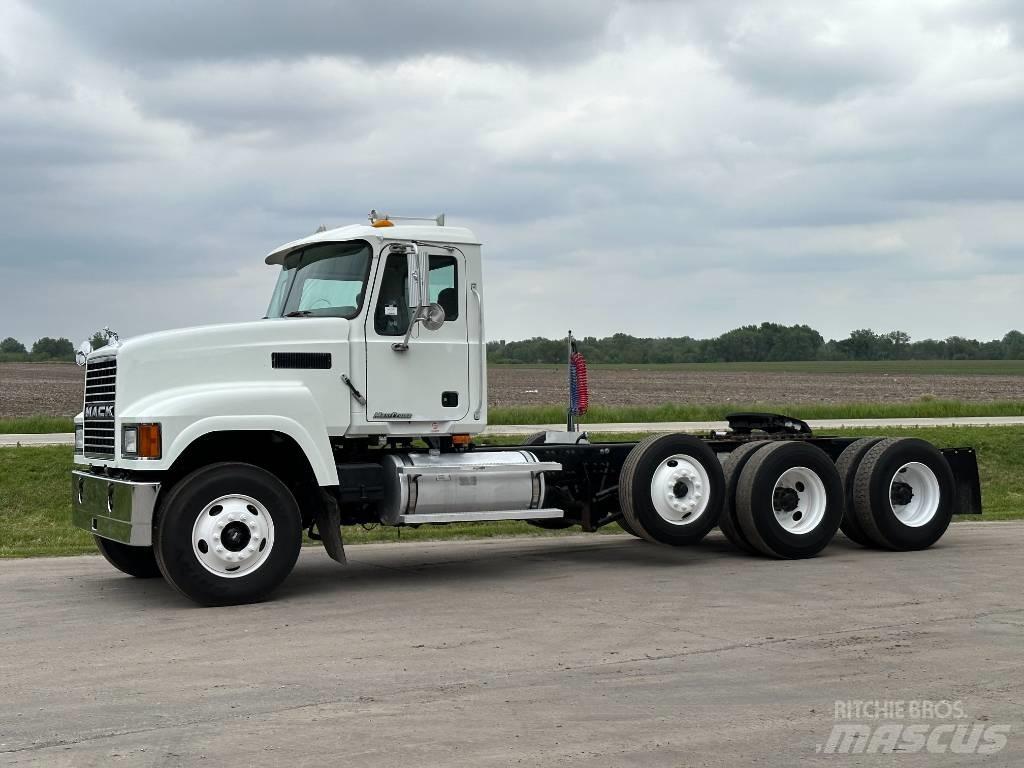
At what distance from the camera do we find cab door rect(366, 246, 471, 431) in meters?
11.2

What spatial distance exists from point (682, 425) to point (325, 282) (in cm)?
2121

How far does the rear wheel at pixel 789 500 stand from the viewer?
12.5 m

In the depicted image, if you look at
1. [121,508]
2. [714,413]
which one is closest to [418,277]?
[121,508]

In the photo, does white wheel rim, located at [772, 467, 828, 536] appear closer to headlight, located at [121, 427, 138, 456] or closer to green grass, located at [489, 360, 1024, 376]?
headlight, located at [121, 427, 138, 456]

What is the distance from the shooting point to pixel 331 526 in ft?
35.8

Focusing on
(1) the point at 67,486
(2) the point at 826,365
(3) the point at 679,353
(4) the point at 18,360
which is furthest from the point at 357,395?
(3) the point at 679,353

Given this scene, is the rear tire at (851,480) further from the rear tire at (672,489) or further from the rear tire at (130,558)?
the rear tire at (130,558)

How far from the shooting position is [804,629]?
896 centimetres

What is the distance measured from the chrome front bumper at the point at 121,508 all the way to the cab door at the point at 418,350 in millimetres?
2115

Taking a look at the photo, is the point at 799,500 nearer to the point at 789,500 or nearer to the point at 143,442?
the point at 789,500

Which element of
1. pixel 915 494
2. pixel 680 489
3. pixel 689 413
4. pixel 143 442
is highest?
pixel 143 442

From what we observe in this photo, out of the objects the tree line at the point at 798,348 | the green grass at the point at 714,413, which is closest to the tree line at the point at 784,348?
the tree line at the point at 798,348

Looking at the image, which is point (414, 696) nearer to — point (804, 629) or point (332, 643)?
point (332, 643)

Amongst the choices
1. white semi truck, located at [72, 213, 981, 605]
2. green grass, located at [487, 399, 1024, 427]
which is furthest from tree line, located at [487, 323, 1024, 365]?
white semi truck, located at [72, 213, 981, 605]
